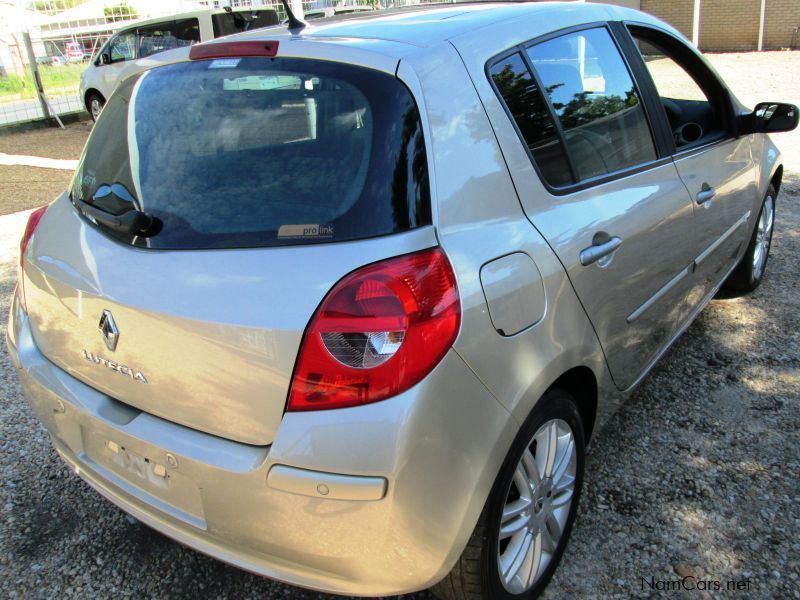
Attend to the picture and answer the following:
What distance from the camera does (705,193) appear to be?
2998 mm

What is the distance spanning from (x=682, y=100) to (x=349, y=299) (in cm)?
315

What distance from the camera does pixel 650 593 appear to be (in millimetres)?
2197

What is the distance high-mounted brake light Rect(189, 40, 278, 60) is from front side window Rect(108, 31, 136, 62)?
1107cm

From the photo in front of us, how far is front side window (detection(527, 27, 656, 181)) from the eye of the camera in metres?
2.29

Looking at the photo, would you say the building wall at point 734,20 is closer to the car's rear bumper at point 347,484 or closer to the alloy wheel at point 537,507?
the alloy wheel at point 537,507

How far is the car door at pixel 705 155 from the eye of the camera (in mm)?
2980

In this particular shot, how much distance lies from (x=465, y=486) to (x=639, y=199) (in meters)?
1.33

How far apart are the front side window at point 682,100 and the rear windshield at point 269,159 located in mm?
1707

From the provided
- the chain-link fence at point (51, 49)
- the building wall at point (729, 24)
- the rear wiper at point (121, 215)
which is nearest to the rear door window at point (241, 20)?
the chain-link fence at point (51, 49)

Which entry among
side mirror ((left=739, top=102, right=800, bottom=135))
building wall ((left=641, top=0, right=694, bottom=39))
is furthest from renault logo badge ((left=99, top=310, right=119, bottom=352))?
building wall ((left=641, top=0, right=694, bottom=39))

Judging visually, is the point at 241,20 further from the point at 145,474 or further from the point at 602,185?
the point at 145,474

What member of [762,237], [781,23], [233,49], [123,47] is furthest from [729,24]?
[233,49]

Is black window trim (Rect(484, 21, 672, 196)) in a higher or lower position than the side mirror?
higher

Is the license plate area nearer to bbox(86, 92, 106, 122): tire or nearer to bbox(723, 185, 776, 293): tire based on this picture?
bbox(723, 185, 776, 293): tire
